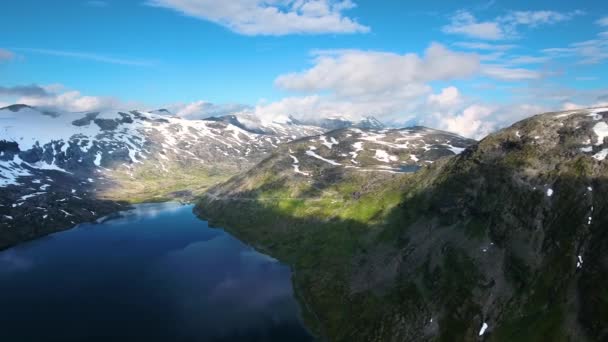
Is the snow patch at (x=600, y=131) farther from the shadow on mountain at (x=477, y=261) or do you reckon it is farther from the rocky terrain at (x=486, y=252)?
the shadow on mountain at (x=477, y=261)

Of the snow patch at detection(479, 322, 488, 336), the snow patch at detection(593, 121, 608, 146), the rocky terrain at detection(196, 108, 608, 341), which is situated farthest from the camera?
the snow patch at detection(593, 121, 608, 146)

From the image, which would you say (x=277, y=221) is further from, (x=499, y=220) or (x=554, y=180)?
(x=554, y=180)

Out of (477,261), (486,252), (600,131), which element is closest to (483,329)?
(477,261)

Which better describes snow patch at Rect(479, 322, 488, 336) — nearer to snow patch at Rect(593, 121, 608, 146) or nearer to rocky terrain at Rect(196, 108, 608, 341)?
rocky terrain at Rect(196, 108, 608, 341)

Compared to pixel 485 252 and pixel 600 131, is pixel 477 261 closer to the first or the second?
pixel 485 252

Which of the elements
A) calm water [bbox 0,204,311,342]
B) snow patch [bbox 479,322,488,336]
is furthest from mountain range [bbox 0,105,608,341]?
calm water [bbox 0,204,311,342]

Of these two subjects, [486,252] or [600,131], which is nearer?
[486,252]

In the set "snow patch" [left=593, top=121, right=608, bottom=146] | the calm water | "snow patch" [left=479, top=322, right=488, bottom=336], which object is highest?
"snow patch" [left=593, top=121, right=608, bottom=146]
